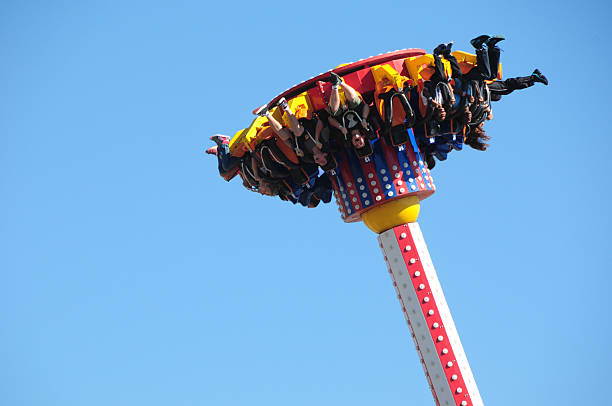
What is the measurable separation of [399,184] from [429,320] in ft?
13.1

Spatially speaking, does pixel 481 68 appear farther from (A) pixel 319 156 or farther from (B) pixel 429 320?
(B) pixel 429 320

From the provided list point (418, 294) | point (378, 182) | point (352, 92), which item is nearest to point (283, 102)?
point (352, 92)

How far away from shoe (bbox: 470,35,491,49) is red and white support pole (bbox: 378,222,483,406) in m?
5.64

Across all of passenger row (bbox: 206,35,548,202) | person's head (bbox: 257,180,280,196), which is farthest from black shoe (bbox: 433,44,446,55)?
person's head (bbox: 257,180,280,196)

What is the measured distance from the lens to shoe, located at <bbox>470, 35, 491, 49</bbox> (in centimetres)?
2850

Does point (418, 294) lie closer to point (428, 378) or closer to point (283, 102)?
point (428, 378)

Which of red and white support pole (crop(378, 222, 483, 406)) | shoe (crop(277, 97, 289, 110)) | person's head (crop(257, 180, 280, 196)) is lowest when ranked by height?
red and white support pole (crop(378, 222, 483, 406))

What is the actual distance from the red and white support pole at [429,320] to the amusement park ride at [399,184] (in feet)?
0.09

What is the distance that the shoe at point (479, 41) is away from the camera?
93.5ft

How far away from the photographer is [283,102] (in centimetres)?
2900

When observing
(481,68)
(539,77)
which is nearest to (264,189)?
(481,68)

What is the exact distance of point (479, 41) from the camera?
28547mm

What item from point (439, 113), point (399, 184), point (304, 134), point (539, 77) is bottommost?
point (399, 184)

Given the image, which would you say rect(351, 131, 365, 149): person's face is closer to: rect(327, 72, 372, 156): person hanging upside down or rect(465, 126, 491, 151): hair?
rect(327, 72, 372, 156): person hanging upside down
